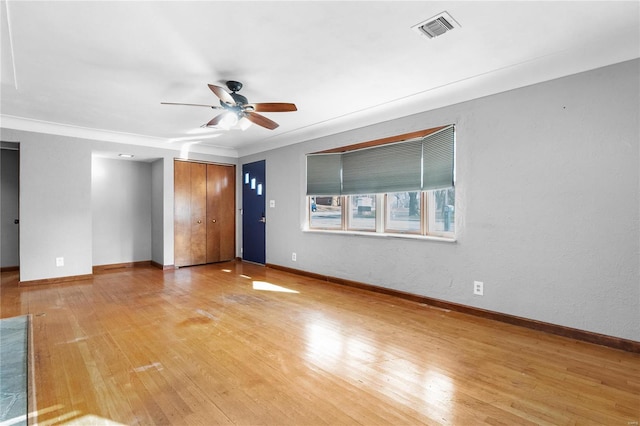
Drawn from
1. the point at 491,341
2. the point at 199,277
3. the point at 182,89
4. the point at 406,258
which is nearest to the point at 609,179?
the point at 491,341

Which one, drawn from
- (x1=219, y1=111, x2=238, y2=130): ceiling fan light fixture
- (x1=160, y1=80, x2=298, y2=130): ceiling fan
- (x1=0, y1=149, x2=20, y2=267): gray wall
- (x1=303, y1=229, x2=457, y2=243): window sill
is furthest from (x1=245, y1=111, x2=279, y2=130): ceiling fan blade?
(x1=0, y1=149, x2=20, y2=267): gray wall

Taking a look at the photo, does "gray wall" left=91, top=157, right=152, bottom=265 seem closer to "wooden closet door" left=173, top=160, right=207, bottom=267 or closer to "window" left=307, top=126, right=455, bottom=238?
"wooden closet door" left=173, top=160, right=207, bottom=267

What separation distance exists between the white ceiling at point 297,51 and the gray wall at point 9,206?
2.23m

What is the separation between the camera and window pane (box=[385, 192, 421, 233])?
4.27 meters

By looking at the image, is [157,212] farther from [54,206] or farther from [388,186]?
[388,186]

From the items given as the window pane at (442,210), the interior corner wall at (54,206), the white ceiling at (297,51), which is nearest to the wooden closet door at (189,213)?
the interior corner wall at (54,206)

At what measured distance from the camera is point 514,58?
9.24ft

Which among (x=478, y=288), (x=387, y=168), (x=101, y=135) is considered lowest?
(x=478, y=288)

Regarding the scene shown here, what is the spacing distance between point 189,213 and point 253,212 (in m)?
1.28

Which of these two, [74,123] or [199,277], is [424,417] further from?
[74,123]

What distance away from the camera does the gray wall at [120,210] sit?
6047mm

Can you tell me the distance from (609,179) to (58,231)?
23.2 ft

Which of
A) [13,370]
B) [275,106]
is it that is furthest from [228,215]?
[13,370]

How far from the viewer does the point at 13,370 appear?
2295mm
